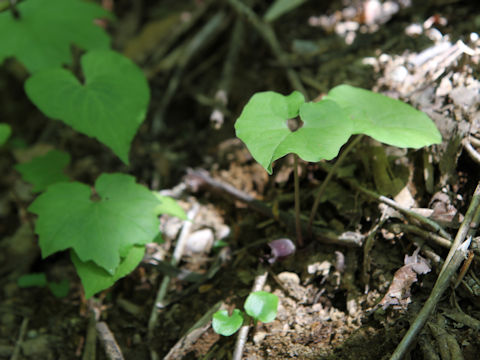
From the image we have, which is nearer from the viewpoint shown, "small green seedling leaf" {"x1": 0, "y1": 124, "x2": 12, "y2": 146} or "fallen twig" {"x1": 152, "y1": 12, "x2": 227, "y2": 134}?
"small green seedling leaf" {"x1": 0, "y1": 124, "x2": 12, "y2": 146}

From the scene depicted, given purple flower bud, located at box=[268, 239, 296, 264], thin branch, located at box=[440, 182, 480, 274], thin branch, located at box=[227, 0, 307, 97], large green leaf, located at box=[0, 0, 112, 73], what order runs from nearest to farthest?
thin branch, located at box=[440, 182, 480, 274] → purple flower bud, located at box=[268, 239, 296, 264] → large green leaf, located at box=[0, 0, 112, 73] → thin branch, located at box=[227, 0, 307, 97]

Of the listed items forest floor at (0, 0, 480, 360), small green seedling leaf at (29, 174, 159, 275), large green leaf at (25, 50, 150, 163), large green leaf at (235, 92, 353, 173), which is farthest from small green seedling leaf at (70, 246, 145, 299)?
large green leaf at (235, 92, 353, 173)

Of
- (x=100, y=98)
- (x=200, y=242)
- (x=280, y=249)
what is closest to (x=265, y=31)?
(x=100, y=98)

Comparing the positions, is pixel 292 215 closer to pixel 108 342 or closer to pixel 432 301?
pixel 432 301

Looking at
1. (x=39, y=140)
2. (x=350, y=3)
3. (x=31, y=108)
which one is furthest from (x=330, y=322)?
(x=31, y=108)

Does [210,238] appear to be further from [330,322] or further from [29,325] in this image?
[29,325]

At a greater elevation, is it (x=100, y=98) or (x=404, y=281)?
(x=100, y=98)

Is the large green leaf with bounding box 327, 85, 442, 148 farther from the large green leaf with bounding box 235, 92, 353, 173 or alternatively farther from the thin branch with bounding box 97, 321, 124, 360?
the thin branch with bounding box 97, 321, 124, 360
